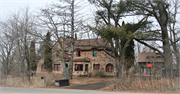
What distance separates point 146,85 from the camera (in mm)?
12000

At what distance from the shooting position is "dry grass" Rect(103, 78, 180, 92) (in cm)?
1162

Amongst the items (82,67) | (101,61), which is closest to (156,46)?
(101,61)

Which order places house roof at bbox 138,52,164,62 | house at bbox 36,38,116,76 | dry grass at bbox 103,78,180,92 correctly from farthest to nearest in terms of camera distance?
house at bbox 36,38,116,76 → house roof at bbox 138,52,164,62 → dry grass at bbox 103,78,180,92

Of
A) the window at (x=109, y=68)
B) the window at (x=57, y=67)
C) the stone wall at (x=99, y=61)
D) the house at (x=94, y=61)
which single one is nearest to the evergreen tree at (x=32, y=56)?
the house at (x=94, y=61)

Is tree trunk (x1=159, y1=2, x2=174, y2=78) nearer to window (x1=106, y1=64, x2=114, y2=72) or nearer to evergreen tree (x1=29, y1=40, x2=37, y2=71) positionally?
window (x1=106, y1=64, x2=114, y2=72)

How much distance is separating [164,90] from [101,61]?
1841 centimetres

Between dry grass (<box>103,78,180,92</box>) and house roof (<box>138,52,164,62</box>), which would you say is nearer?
dry grass (<box>103,78,180,92</box>)

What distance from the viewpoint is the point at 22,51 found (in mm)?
18312

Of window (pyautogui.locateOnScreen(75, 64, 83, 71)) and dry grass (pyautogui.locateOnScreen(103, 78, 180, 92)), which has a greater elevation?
window (pyautogui.locateOnScreen(75, 64, 83, 71))

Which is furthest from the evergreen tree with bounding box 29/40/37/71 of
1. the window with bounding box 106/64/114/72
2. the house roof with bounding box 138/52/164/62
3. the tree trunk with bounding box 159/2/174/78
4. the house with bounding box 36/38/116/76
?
the tree trunk with bounding box 159/2/174/78

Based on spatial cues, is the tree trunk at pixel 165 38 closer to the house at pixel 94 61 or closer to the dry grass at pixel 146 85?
the dry grass at pixel 146 85

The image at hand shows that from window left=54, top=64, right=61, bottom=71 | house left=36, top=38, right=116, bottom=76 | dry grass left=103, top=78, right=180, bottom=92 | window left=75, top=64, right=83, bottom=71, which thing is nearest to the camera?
dry grass left=103, top=78, right=180, bottom=92

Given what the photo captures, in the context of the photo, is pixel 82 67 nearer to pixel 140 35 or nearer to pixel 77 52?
pixel 77 52

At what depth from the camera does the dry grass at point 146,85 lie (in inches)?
457
